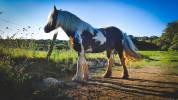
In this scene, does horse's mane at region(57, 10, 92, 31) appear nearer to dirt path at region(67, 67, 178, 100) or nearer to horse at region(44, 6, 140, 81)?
horse at region(44, 6, 140, 81)

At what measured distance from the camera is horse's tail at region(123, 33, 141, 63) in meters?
9.91

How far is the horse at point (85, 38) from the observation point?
7.70m

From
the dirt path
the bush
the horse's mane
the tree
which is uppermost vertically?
the tree

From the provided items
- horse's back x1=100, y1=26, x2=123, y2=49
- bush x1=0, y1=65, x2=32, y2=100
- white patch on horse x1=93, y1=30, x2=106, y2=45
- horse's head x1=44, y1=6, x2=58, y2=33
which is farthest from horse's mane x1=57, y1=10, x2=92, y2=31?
bush x1=0, y1=65, x2=32, y2=100

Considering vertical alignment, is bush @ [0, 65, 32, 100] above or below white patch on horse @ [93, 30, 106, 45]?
below

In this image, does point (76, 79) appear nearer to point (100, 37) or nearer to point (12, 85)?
point (100, 37)

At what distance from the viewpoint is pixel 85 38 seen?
326 inches

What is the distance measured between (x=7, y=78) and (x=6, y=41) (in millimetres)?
3517

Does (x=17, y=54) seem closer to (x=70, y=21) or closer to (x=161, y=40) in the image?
(x=70, y=21)

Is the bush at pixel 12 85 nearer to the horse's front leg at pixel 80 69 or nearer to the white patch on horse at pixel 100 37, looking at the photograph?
the horse's front leg at pixel 80 69

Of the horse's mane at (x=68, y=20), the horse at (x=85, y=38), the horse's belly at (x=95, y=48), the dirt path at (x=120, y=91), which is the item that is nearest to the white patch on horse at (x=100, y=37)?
the horse at (x=85, y=38)

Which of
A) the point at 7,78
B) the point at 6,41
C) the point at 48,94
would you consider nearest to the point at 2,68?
the point at 7,78

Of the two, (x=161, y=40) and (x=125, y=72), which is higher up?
(x=161, y=40)

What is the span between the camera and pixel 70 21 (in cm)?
773
